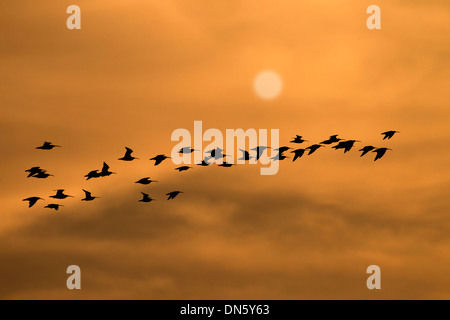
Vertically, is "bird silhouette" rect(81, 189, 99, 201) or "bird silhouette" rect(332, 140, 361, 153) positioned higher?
"bird silhouette" rect(332, 140, 361, 153)

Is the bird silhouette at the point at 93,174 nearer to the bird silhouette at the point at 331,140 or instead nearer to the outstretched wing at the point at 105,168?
the outstretched wing at the point at 105,168

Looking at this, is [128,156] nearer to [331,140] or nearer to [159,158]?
[159,158]

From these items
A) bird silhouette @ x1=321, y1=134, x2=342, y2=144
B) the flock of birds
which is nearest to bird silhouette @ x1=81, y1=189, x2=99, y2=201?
the flock of birds

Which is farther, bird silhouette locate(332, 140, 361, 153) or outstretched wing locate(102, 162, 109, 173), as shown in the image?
bird silhouette locate(332, 140, 361, 153)

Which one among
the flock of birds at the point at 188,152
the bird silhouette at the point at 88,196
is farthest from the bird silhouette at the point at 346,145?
the bird silhouette at the point at 88,196

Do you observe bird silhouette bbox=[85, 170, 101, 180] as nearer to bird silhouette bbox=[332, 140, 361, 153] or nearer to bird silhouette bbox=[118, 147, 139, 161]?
bird silhouette bbox=[118, 147, 139, 161]

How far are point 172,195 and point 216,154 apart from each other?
315 inches

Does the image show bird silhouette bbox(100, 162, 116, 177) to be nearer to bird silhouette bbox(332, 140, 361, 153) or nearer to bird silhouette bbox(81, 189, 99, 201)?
bird silhouette bbox(81, 189, 99, 201)

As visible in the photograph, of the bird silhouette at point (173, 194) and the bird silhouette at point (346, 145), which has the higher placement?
the bird silhouette at point (346, 145)
